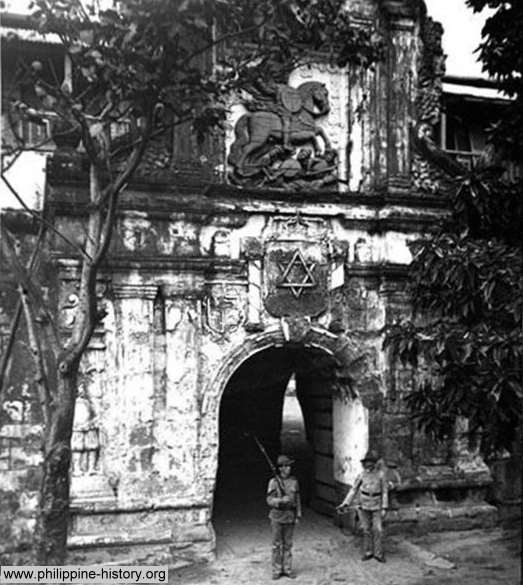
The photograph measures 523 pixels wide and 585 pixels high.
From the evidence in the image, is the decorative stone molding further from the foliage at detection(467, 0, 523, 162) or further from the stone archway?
the foliage at detection(467, 0, 523, 162)

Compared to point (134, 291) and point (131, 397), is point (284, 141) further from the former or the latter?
point (131, 397)

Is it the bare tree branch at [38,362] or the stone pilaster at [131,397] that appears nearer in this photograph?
the bare tree branch at [38,362]

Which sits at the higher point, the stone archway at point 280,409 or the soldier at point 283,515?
the stone archway at point 280,409

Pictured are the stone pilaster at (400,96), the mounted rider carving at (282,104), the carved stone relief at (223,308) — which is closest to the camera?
the carved stone relief at (223,308)

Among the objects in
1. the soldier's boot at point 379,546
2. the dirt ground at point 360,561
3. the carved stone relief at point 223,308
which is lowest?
the dirt ground at point 360,561

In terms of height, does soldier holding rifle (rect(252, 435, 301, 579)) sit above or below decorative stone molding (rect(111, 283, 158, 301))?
below

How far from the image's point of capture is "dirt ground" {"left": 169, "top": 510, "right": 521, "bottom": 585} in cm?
796

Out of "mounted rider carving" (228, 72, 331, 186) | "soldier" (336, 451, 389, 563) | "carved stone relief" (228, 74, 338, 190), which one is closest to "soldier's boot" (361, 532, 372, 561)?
"soldier" (336, 451, 389, 563)

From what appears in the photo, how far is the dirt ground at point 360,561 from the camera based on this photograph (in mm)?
7957

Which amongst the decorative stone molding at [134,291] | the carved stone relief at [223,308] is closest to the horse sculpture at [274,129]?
the carved stone relief at [223,308]

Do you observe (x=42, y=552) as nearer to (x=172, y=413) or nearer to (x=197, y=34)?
(x=172, y=413)

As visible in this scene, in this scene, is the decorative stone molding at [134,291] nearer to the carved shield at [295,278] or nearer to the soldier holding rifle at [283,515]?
the carved shield at [295,278]

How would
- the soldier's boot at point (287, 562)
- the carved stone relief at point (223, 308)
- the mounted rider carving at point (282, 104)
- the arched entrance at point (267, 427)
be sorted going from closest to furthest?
the soldier's boot at point (287, 562), the carved stone relief at point (223, 308), the mounted rider carving at point (282, 104), the arched entrance at point (267, 427)

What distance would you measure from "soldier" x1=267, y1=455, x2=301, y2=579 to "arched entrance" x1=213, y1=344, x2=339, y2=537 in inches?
74.1
